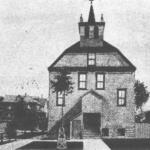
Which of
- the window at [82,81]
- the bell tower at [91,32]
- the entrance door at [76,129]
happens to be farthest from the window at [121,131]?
the bell tower at [91,32]

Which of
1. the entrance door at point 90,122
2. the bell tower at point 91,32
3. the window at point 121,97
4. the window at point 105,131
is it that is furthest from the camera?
the bell tower at point 91,32

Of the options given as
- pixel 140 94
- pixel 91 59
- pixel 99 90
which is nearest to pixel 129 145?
pixel 99 90

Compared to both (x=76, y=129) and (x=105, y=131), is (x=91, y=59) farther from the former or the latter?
(x=105, y=131)

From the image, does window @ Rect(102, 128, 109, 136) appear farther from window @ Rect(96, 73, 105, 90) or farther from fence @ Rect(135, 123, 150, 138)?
window @ Rect(96, 73, 105, 90)

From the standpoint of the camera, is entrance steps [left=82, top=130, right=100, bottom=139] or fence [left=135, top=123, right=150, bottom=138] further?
fence [left=135, top=123, right=150, bottom=138]

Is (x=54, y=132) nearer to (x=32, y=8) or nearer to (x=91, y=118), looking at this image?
(x=91, y=118)

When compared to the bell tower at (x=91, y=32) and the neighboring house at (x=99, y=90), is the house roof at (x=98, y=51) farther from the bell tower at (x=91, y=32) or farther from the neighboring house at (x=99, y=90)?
the bell tower at (x=91, y=32)

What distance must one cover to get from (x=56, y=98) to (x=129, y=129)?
8194 millimetres

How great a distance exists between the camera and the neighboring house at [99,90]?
41375 mm

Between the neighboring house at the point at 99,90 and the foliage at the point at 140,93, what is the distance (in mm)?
29734

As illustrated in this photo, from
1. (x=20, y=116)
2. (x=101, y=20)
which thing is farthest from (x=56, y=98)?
(x=101, y=20)

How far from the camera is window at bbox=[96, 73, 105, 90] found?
1645 inches

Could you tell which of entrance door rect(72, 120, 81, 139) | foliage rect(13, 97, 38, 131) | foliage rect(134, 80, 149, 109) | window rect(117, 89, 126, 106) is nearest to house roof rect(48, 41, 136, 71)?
window rect(117, 89, 126, 106)

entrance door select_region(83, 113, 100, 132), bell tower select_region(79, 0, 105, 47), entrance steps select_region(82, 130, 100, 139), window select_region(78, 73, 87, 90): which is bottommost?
entrance steps select_region(82, 130, 100, 139)
